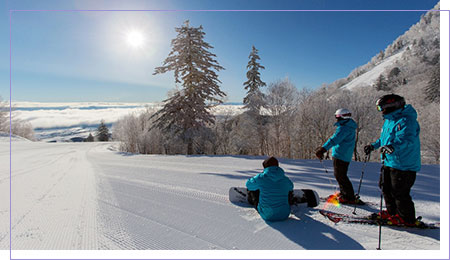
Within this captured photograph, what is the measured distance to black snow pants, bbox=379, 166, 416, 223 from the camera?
2.20 meters

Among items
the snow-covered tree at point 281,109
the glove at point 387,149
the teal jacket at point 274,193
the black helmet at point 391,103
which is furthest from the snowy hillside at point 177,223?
the snow-covered tree at point 281,109

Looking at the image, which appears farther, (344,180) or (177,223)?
(344,180)

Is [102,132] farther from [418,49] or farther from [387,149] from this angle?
[387,149]

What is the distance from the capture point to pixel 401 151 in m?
2.20

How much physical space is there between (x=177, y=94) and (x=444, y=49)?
12.0 m

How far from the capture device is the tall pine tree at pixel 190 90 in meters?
12.1

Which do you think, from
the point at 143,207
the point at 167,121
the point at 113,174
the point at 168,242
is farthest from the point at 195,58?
the point at 168,242

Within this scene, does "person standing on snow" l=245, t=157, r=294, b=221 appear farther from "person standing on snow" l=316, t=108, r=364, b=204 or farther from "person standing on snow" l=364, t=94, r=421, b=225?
"person standing on snow" l=364, t=94, r=421, b=225

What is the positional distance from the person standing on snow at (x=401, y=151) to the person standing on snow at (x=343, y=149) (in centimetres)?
65

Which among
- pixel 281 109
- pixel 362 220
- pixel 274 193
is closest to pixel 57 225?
pixel 274 193

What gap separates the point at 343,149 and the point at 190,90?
10.7 meters

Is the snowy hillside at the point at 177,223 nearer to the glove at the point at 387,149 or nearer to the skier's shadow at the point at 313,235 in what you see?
the skier's shadow at the point at 313,235

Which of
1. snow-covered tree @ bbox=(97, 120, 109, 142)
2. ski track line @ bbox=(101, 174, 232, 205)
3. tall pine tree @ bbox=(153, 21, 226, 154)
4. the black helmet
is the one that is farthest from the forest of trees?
snow-covered tree @ bbox=(97, 120, 109, 142)

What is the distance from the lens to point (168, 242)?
2021 millimetres
